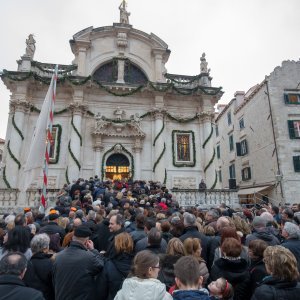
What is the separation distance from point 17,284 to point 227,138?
116 feet

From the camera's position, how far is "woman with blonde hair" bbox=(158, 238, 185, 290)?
11.6 ft

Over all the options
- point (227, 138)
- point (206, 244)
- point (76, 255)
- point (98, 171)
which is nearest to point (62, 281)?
point (76, 255)

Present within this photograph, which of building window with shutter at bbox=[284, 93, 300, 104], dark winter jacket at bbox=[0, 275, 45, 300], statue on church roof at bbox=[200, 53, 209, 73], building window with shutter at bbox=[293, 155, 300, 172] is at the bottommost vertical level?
dark winter jacket at bbox=[0, 275, 45, 300]

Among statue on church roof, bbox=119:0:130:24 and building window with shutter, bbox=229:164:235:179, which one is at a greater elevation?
statue on church roof, bbox=119:0:130:24

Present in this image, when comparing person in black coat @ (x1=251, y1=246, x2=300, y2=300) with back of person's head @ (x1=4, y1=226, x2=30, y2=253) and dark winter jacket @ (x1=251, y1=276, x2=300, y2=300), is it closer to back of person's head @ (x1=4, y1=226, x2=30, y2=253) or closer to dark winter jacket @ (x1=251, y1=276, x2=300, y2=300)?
dark winter jacket @ (x1=251, y1=276, x2=300, y2=300)

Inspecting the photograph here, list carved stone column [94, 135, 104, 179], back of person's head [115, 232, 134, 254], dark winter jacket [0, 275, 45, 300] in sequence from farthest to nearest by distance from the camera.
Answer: carved stone column [94, 135, 104, 179], back of person's head [115, 232, 134, 254], dark winter jacket [0, 275, 45, 300]

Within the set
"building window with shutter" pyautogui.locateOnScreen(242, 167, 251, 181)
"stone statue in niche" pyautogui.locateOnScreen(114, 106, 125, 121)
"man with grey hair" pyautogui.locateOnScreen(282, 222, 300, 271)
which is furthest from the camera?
"building window with shutter" pyautogui.locateOnScreen(242, 167, 251, 181)

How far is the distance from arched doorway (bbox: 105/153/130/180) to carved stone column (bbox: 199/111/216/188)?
7096 mm

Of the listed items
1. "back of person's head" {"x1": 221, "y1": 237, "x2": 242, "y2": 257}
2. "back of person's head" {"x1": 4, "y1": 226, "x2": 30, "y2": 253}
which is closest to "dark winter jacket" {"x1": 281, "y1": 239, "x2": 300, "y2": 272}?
"back of person's head" {"x1": 221, "y1": 237, "x2": 242, "y2": 257}

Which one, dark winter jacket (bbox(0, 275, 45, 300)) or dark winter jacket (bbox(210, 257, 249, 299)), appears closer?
dark winter jacket (bbox(0, 275, 45, 300))

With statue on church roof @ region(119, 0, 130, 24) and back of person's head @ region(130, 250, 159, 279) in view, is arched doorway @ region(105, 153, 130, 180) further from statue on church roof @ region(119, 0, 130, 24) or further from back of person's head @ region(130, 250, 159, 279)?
back of person's head @ region(130, 250, 159, 279)

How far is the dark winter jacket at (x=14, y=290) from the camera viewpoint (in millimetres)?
2430

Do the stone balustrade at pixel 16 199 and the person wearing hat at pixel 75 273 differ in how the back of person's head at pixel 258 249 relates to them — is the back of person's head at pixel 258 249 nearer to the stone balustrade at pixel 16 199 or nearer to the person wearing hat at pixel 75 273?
the person wearing hat at pixel 75 273

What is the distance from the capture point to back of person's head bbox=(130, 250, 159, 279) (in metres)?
2.79
